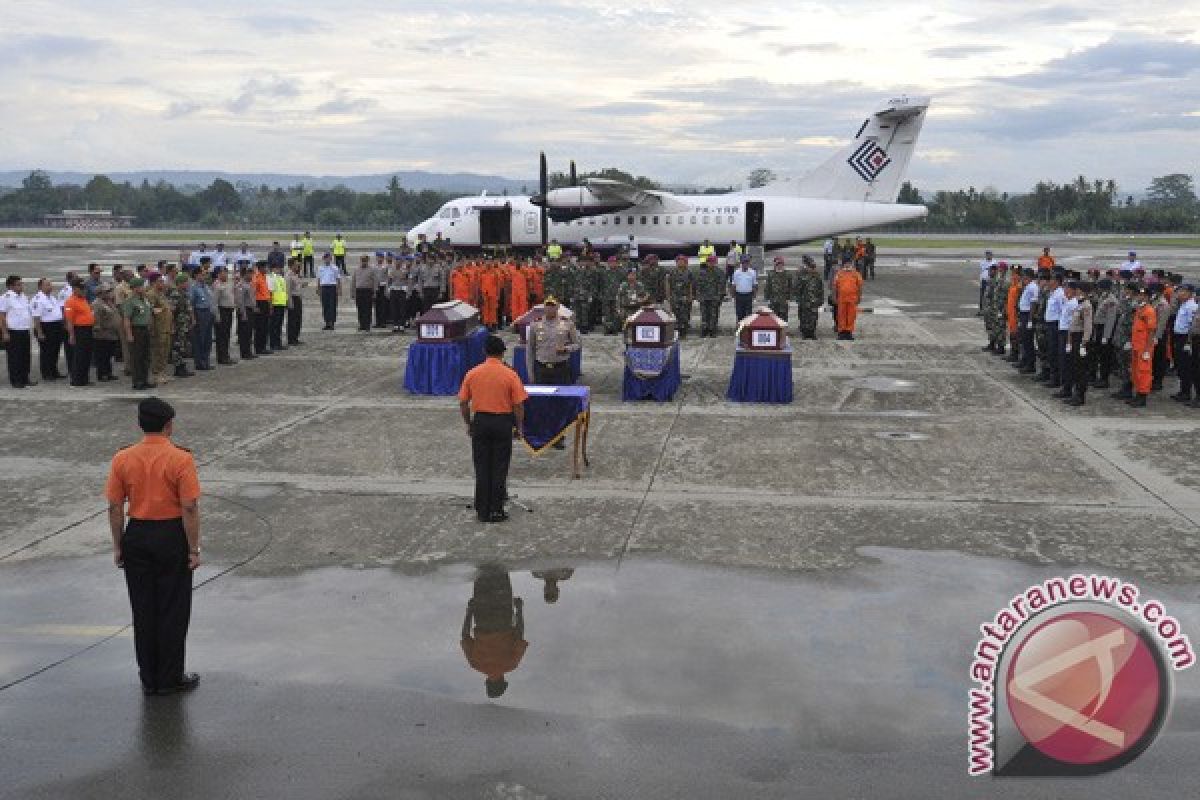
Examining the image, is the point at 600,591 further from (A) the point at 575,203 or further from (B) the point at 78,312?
(A) the point at 575,203

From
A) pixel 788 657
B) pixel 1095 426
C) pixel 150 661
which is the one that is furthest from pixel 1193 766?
pixel 1095 426

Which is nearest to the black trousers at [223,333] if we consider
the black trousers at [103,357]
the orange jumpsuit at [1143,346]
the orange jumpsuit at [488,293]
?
the black trousers at [103,357]

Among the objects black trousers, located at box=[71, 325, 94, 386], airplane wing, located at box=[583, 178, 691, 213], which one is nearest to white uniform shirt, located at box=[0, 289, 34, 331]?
black trousers, located at box=[71, 325, 94, 386]

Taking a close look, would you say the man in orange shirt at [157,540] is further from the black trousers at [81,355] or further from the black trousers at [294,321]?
the black trousers at [294,321]

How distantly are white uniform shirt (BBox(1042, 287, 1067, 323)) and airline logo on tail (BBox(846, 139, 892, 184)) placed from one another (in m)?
21.4

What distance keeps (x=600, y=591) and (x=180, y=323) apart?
11.2m

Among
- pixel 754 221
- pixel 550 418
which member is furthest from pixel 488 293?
pixel 754 221

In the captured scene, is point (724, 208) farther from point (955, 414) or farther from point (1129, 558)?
point (1129, 558)

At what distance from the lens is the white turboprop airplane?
114ft

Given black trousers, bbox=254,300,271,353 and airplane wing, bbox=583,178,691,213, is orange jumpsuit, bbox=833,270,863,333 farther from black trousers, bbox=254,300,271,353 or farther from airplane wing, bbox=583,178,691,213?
airplane wing, bbox=583,178,691,213

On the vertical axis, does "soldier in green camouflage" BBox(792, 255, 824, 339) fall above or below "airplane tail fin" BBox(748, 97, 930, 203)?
below

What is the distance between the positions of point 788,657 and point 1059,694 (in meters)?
1.80

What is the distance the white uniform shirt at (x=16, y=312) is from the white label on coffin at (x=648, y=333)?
338 inches

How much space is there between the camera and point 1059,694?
4.71m
